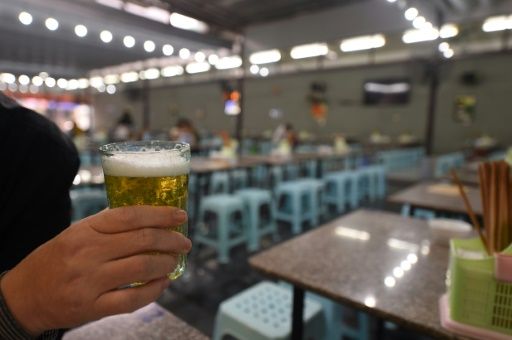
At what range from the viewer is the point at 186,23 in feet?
19.3

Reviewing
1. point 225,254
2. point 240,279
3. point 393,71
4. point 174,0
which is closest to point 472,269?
point 240,279

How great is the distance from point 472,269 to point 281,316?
906 millimetres

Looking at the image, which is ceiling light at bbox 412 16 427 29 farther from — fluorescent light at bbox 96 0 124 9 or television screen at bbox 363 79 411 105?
television screen at bbox 363 79 411 105

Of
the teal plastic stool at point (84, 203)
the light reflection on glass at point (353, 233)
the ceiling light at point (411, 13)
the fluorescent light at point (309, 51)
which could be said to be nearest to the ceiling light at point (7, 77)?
the fluorescent light at point (309, 51)

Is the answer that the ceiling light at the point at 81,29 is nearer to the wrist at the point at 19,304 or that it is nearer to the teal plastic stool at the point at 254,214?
the teal plastic stool at the point at 254,214

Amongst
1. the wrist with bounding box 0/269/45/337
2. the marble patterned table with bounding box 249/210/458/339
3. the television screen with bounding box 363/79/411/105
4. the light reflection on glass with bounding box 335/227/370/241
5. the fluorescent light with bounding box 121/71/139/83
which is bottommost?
the marble patterned table with bounding box 249/210/458/339

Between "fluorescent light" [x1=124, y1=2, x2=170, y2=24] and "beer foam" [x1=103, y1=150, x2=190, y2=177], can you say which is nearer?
"beer foam" [x1=103, y1=150, x2=190, y2=177]

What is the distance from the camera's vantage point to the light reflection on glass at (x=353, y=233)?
5.50 ft

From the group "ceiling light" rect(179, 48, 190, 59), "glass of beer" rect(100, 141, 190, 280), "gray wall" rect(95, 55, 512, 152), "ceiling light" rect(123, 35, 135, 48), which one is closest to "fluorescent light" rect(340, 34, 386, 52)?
"gray wall" rect(95, 55, 512, 152)

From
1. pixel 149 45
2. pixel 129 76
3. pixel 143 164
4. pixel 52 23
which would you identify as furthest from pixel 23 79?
pixel 143 164

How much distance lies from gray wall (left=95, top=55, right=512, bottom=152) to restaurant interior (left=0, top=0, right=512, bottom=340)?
0.05m

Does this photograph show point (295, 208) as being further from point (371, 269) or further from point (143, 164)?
point (143, 164)

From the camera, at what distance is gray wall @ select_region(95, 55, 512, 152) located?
8.98 m

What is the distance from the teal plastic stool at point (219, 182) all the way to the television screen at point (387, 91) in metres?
7.22
